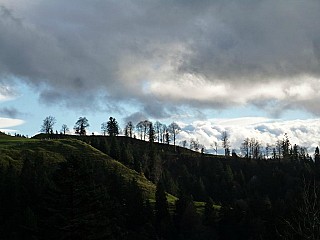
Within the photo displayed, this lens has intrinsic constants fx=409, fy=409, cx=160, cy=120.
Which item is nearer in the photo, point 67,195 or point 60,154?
point 67,195

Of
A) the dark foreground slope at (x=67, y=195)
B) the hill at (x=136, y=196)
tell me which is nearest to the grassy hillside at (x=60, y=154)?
the dark foreground slope at (x=67, y=195)

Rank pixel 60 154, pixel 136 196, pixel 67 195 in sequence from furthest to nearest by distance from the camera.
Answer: pixel 60 154
pixel 136 196
pixel 67 195

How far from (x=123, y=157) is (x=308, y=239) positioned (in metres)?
142

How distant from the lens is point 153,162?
161125 mm

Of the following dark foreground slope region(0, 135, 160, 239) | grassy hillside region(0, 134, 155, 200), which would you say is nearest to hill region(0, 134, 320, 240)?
dark foreground slope region(0, 135, 160, 239)

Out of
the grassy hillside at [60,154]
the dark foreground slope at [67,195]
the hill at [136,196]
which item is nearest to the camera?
the dark foreground slope at [67,195]

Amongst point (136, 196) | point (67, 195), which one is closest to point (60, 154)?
point (136, 196)

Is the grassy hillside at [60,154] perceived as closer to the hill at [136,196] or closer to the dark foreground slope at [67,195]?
the dark foreground slope at [67,195]

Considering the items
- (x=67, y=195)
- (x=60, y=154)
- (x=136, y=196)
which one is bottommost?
(x=136, y=196)

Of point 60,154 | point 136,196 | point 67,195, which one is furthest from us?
point 60,154

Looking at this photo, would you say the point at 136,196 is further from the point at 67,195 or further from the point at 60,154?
the point at 67,195

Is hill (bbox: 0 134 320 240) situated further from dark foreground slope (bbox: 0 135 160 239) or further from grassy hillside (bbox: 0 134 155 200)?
grassy hillside (bbox: 0 134 155 200)

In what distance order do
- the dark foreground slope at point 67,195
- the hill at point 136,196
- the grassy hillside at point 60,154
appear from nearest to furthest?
the dark foreground slope at point 67,195, the hill at point 136,196, the grassy hillside at point 60,154

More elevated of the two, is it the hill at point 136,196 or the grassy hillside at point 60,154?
the grassy hillside at point 60,154
